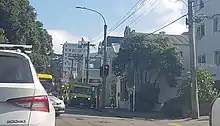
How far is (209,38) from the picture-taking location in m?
38.5

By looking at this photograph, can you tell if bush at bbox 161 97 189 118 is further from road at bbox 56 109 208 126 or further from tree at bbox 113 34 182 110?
tree at bbox 113 34 182 110

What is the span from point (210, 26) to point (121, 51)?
27.6 feet

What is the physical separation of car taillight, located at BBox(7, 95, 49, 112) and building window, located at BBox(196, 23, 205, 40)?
35.8 metres

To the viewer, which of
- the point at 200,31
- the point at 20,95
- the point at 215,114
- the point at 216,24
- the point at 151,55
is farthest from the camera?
the point at 200,31

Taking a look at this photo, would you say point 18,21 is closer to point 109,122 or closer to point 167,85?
point 167,85

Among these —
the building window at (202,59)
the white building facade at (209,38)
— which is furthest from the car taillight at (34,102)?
the building window at (202,59)

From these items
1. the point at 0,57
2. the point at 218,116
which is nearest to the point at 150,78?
the point at 218,116

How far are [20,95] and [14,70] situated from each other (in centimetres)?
43

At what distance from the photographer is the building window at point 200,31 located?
40500 mm

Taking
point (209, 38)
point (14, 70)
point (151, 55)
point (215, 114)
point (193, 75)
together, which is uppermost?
point (209, 38)

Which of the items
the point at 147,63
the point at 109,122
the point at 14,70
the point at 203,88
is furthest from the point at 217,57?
the point at 14,70

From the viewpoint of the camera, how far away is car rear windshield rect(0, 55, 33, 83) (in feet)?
18.3

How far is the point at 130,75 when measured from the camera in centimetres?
4294

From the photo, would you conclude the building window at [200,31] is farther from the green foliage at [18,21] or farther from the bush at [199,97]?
the green foliage at [18,21]
